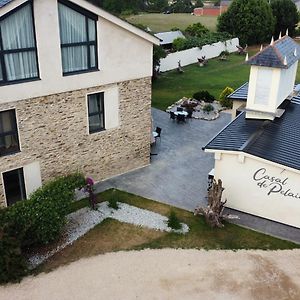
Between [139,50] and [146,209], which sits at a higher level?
[139,50]

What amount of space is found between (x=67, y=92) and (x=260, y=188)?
873cm

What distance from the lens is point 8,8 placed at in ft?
49.7

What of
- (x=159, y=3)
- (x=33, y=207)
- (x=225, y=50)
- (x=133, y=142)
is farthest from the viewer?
(x=159, y=3)

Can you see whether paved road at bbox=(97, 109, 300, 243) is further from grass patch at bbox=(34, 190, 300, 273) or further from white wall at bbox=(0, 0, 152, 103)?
white wall at bbox=(0, 0, 152, 103)

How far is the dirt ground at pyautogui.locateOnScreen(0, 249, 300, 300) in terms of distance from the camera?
13.7m

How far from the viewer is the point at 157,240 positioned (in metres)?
16.3

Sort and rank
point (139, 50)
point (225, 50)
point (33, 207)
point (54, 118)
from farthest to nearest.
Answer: point (225, 50) < point (139, 50) < point (54, 118) < point (33, 207)

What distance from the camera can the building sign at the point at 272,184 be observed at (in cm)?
1669

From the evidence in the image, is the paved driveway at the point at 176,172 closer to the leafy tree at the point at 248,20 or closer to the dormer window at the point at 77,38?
the dormer window at the point at 77,38

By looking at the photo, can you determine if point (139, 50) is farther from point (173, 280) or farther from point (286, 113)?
point (173, 280)

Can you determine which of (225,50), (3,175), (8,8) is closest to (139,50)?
(8,8)

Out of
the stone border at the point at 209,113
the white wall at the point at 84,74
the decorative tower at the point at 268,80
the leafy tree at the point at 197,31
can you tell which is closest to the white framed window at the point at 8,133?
the white wall at the point at 84,74

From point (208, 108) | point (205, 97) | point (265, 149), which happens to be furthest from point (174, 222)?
point (205, 97)

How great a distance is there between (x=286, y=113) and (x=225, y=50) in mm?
32507
